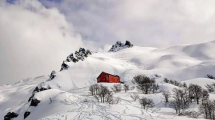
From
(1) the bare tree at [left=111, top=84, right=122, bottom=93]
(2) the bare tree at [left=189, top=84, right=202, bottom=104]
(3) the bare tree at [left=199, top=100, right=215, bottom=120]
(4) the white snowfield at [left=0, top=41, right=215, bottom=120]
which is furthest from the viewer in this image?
(1) the bare tree at [left=111, top=84, right=122, bottom=93]

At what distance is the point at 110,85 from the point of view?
7212 cm

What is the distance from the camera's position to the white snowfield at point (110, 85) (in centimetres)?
3247

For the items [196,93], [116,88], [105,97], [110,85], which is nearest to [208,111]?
[196,93]

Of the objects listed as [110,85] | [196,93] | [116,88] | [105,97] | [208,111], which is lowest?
[208,111]

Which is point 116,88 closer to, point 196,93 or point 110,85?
point 110,85

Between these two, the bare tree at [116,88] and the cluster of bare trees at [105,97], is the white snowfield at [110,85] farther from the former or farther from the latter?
the bare tree at [116,88]

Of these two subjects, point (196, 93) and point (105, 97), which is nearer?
point (105, 97)

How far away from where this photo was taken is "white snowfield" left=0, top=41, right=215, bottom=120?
32469mm

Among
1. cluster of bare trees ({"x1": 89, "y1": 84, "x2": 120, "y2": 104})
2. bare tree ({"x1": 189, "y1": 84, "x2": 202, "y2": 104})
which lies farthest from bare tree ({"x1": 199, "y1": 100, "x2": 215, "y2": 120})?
cluster of bare trees ({"x1": 89, "y1": 84, "x2": 120, "y2": 104})

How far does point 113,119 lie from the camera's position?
28.1m

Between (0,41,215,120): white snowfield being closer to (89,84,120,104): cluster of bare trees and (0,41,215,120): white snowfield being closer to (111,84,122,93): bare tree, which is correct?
(89,84,120,104): cluster of bare trees

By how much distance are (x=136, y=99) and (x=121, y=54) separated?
14436 centimetres

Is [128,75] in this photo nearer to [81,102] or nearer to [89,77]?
[89,77]

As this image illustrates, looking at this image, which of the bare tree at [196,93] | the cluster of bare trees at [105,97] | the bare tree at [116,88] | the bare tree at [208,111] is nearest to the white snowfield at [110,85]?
the cluster of bare trees at [105,97]
